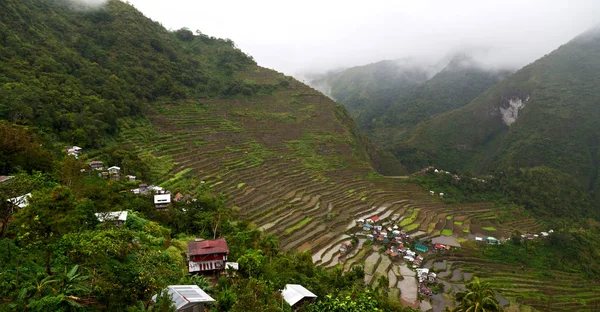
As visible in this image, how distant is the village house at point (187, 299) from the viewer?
651 centimetres

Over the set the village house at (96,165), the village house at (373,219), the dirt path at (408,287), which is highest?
the village house at (96,165)

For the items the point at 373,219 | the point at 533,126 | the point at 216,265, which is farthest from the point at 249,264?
the point at 533,126

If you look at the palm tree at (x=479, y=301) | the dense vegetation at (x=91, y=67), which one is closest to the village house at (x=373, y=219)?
the palm tree at (x=479, y=301)

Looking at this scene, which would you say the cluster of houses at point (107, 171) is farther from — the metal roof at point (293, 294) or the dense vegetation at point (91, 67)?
the metal roof at point (293, 294)

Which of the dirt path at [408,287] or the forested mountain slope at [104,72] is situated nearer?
the dirt path at [408,287]

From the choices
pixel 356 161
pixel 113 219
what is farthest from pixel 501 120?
pixel 113 219

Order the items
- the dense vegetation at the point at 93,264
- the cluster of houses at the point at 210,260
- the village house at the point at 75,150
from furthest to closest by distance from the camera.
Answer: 1. the village house at the point at 75,150
2. the cluster of houses at the point at 210,260
3. the dense vegetation at the point at 93,264

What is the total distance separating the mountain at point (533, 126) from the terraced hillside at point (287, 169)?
990 inches

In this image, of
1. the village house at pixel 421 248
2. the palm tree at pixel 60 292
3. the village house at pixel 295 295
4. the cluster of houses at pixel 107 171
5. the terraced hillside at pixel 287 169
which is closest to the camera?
the palm tree at pixel 60 292

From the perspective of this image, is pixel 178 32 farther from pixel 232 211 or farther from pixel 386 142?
pixel 386 142

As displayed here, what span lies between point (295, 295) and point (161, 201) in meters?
8.65

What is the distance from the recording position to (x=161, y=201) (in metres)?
14.9

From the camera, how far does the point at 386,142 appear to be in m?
72.2

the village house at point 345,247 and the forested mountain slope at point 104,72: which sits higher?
the forested mountain slope at point 104,72
